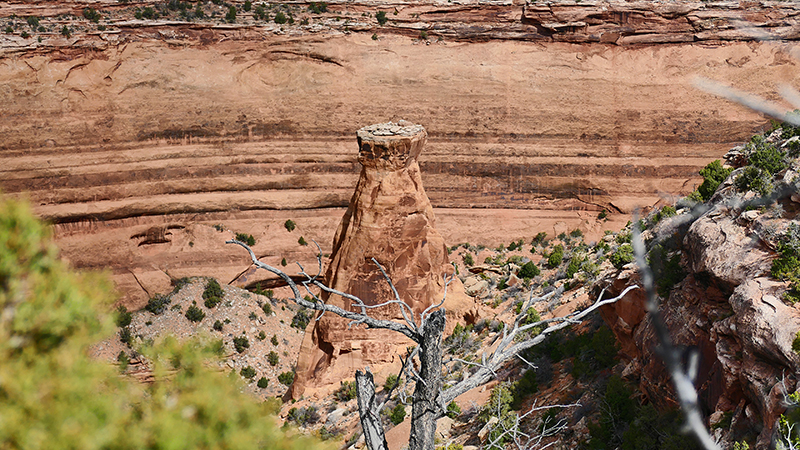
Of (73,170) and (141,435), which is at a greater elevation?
(141,435)

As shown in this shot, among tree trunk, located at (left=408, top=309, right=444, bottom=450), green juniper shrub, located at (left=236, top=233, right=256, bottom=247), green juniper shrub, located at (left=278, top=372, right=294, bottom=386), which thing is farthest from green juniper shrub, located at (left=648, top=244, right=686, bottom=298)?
green juniper shrub, located at (left=236, top=233, right=256, bottom=247)

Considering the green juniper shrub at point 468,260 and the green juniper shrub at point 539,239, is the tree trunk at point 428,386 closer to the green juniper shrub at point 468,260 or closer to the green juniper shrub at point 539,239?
the green juniper shrub at point 468,260

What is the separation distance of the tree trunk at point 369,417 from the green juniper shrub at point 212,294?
2098 centimetres

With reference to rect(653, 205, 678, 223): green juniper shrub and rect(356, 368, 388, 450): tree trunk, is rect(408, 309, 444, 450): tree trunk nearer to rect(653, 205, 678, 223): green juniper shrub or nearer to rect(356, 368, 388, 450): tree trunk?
rect(356, 368, 388, 450): tree trunk

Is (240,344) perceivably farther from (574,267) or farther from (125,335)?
(574,267)

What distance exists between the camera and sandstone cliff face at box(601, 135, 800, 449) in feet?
26.7

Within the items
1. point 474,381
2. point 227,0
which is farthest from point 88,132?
point 474,381

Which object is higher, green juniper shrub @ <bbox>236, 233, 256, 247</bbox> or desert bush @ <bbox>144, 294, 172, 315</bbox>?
green juniper shrub @ <bbox>236, 233, 256, 247</bbox>

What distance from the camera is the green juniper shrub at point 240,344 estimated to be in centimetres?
2600

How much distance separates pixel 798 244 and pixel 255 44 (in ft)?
103

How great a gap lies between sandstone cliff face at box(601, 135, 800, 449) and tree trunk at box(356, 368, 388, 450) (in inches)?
183

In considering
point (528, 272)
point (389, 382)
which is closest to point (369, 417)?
point (389, 382)

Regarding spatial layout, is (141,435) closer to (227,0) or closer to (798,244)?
(798,244)

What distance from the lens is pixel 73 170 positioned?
32.7 m
